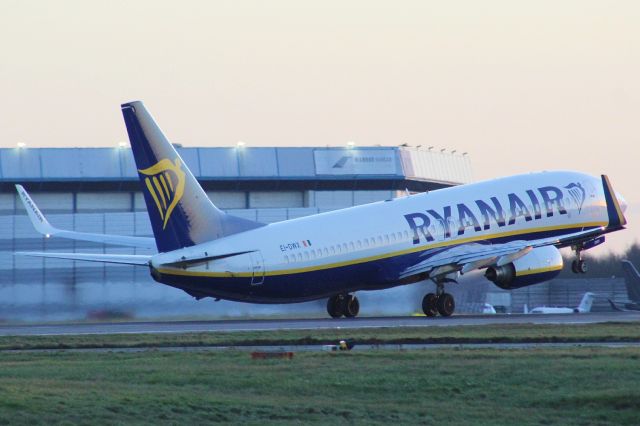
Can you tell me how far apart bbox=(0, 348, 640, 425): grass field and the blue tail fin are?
12.0m

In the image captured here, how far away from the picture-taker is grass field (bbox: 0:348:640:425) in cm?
2197

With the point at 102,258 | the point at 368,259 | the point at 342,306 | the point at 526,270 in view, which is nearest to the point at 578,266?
the point at 526,270

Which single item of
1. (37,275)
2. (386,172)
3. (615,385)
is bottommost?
(615,385)

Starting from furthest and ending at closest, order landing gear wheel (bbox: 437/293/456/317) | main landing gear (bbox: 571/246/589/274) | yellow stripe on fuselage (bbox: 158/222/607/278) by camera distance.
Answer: main landing gear (bbox: 571/246/589/274) → landing gear wheel (bbox: 437/293/456/317) → yellow stripe on fuselage (bbox: 158/222/607/278)

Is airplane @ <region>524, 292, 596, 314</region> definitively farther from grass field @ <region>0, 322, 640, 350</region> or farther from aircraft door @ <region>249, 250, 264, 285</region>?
grass field @ <region>0, 322, 640, 350</region>

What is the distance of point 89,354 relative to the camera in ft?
115

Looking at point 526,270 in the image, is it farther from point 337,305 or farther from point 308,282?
point 308,282

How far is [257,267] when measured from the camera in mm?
48156

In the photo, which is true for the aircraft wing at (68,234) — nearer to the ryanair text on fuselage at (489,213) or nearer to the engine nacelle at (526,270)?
the ryanair text on fuselage at (489,213)

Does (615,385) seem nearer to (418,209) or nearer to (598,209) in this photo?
(418,209)

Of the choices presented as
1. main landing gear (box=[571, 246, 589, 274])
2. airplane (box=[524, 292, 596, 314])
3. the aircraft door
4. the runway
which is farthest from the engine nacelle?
airplane (box=[524, 292, 596, 314])

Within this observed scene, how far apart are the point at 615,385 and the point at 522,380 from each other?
185 centimetres

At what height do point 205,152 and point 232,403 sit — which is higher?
point 205,152

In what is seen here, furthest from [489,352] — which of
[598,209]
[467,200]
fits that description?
[598,209]
